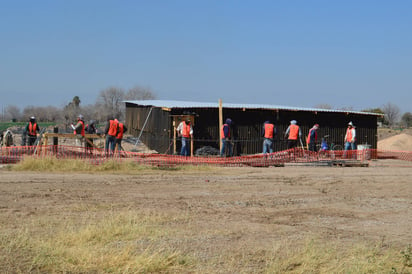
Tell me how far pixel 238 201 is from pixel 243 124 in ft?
53.4

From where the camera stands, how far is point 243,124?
27.0 m

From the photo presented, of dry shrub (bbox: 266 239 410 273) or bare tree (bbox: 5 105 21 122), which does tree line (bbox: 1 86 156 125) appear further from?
dry shrub (bbox: 266 239 410 273)

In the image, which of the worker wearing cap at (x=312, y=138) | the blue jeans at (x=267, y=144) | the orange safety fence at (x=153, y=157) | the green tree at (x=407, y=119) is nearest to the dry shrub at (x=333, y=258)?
the orange safety fence at (x=153, y=157)

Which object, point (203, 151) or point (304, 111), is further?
point (304, 111)

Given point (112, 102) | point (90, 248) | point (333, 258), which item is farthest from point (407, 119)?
point (90, 248)

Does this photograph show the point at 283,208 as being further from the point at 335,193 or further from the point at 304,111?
the point at 304,111

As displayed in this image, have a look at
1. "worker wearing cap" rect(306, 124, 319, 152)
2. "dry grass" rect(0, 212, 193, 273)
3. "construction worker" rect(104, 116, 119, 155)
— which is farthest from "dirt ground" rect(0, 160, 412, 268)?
"worker wearing cap" rect(306, 124, 319, 152)

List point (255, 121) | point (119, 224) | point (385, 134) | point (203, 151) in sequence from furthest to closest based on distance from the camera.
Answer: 1. point (385, 134)
2. point (255, 121)
3. point (203, 151)
4. point (119, 224)

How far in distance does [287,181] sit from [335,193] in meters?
2.28

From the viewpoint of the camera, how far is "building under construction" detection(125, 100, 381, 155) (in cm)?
2531

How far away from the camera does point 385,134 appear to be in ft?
182

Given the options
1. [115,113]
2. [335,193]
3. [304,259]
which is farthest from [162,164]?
[115,113]

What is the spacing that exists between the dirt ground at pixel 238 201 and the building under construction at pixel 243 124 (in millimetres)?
9145

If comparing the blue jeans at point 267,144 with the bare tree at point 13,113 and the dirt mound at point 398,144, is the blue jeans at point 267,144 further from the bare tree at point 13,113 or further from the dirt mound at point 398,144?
the bare tree at point 13,113
